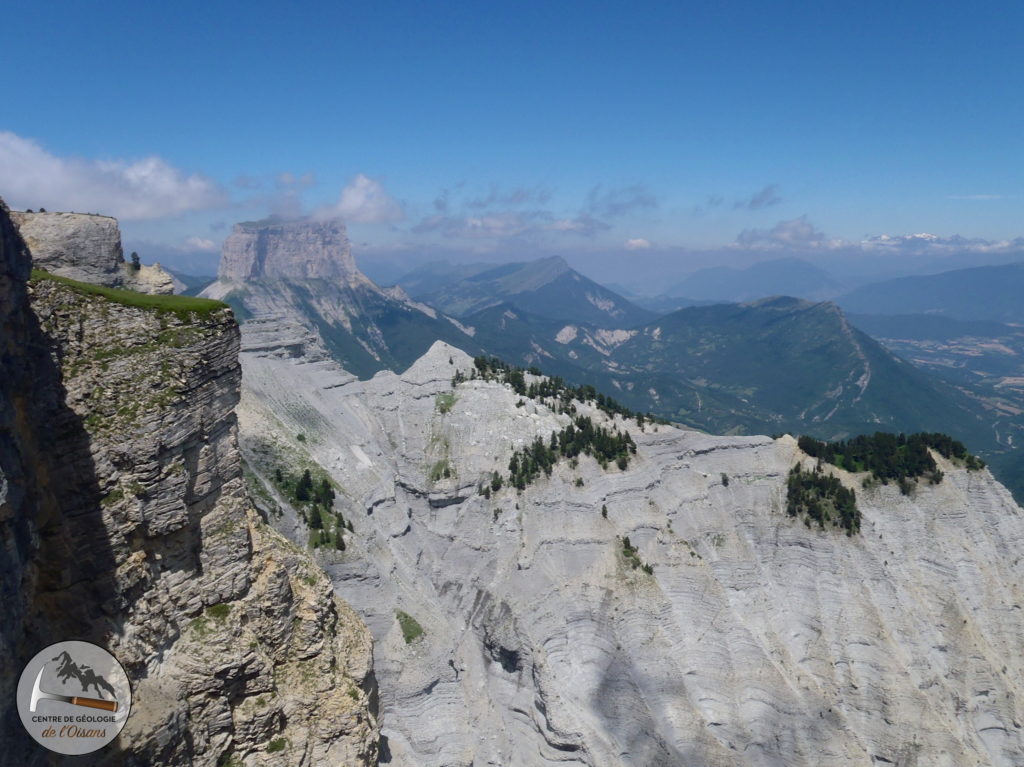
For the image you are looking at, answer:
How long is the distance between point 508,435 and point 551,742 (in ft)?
140

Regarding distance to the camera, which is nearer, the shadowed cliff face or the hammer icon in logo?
the shadowed cliff face

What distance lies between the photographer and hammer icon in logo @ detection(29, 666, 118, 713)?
19609mm

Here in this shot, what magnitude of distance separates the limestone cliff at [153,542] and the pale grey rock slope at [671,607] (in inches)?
1475

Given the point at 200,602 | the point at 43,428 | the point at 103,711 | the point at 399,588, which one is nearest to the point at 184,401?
the point at 43,428

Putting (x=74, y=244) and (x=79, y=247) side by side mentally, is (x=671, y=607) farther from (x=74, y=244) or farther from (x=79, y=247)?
(x=74, y=244)

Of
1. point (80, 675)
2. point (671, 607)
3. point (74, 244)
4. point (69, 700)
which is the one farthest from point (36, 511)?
point (671, 607)

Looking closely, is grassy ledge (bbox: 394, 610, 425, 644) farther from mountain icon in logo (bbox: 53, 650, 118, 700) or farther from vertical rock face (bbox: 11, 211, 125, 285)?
mountain icon in logo (bbox: 53, 650, 118, 700)

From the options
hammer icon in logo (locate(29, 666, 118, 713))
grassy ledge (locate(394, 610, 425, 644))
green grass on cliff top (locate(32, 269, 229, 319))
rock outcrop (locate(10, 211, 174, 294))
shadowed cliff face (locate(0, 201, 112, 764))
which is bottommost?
grassy ledge (locate(394, 610, 425, 644))

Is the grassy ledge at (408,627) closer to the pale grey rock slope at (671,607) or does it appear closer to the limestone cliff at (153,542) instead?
the pale grey rock slope at (671,607)

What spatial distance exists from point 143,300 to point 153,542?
449 inches

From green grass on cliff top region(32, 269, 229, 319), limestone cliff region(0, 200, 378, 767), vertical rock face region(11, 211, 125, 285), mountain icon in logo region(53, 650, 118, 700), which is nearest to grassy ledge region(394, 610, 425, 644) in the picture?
limestone cliff region(0, 200, 378, 767)

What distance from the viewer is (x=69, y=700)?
21.1 metres

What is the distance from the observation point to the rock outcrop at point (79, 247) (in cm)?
4741

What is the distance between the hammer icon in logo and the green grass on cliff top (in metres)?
15.5
